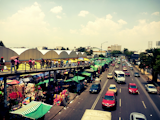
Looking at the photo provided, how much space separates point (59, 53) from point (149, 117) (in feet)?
100

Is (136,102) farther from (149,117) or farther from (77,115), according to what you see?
(77,115)

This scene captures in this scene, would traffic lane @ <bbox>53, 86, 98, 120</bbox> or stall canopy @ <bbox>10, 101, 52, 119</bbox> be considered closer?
stall canopy @ <bbox>10, 101, 52, 119</bbox>

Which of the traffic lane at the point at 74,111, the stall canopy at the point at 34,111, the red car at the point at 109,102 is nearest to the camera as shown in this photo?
the stall canopy at the point at 34,111

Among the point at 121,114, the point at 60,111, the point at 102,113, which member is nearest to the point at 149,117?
the point at 121,114

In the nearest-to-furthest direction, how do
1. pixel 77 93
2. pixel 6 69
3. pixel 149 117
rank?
pixel 149 117
pixel 6 69
pixel 77 93

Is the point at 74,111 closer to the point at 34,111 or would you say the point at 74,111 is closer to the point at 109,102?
the point at 109,102

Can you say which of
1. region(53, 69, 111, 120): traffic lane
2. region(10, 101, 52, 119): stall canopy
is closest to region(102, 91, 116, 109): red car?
region(53, 69, 111, 120): traffic lane

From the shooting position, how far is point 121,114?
1365cm

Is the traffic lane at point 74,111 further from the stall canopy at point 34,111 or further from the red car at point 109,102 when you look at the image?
the stall canopy at point 34,111

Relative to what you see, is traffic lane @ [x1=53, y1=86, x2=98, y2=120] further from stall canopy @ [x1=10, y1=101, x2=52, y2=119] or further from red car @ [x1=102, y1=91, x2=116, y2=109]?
stall canopy @ [x1=10, y1=101, x2=52, y2=119]

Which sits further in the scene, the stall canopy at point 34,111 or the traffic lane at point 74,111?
the traffic lane at point 74,111

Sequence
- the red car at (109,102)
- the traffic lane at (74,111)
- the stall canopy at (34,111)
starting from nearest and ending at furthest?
the stall canopy at (34,111) < the traffic lane at (74,111) < the red car at (109,102)

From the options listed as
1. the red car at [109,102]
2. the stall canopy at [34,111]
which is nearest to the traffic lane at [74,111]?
the red car at [109,102]

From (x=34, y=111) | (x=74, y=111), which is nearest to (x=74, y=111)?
(x=74, y=111)
